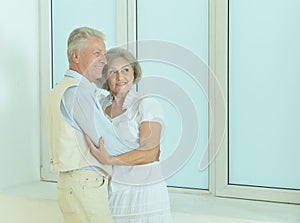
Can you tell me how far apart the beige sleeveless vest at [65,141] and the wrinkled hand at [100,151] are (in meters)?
0.02

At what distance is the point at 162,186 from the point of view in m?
2.11

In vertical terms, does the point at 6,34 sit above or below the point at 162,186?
above

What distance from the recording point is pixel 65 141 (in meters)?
2.01

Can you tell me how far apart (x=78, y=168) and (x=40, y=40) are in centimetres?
125

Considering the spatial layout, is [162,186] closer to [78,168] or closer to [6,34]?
[78,168]

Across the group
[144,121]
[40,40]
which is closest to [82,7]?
[40,40]

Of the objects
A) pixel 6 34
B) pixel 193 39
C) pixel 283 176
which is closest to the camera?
pixel 283 176

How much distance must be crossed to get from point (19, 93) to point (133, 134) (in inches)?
43.4

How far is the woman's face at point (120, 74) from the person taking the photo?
2068 millimetres

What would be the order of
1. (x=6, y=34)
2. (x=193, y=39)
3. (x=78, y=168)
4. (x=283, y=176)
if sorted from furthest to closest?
(x=6, y=34), (x=193, y=39), (x=283, y=176), (x=78, y=168)

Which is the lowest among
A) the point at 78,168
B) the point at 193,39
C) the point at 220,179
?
the point at 220,179

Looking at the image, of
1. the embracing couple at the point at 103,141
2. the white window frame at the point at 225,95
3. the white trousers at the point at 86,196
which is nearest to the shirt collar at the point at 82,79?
the embracing couple at the point at 103,141

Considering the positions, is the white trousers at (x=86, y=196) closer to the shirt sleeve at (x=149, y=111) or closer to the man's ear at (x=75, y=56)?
the shirt sleeve at (x=149, y=111)

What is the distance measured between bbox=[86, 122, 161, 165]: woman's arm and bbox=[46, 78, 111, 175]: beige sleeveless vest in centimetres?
4
